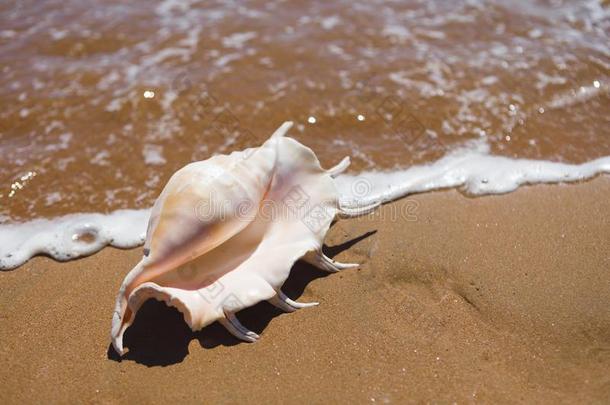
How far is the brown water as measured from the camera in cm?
348

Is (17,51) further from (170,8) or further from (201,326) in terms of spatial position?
(201,326)

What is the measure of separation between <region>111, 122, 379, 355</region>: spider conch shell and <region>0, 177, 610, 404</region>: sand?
14cm

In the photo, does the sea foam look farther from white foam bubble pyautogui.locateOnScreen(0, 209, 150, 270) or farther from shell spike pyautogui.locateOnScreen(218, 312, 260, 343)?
shell spike pyautogui.locateOnScreen(218, 312, 260, 343)

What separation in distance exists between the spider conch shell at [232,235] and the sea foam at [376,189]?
70 centimetres

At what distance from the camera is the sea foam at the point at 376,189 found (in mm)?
2896

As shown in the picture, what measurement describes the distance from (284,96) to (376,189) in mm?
1158

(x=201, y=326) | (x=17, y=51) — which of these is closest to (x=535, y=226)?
(x=201, y=326)

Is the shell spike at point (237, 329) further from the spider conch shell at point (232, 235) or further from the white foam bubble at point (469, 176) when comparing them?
the white foam bubble at point (469, 176)

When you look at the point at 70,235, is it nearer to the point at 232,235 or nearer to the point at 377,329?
the point at 232,235

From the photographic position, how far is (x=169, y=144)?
360 centimetres

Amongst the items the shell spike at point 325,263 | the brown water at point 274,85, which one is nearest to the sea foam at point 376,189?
the brown water at point 274,85

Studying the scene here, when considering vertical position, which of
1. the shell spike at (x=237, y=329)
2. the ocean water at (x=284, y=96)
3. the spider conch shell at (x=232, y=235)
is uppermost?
the spider conch shell at (x=232, y=235)

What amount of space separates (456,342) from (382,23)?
3.30m

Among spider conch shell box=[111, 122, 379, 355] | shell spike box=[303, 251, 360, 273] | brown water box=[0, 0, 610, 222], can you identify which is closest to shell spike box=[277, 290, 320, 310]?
spider conch shell box=[111, 122, 379, 355]
